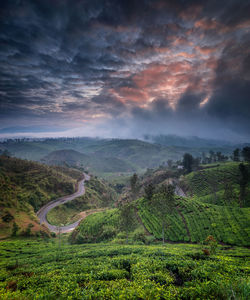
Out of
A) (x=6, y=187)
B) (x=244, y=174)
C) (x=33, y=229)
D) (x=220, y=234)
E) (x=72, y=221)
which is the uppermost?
(x=244, y=174)

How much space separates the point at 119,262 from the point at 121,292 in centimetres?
980

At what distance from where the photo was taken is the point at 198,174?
125m

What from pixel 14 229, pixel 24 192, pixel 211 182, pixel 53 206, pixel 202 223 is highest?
pixel 211 182

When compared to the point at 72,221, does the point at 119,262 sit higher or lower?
higher

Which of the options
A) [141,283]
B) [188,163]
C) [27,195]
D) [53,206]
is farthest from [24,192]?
[188,163]

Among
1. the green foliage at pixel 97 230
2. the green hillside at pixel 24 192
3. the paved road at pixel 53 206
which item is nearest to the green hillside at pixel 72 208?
the paved road at pixel 53 206

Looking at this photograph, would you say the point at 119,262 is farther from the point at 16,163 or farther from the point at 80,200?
the point at 16,163

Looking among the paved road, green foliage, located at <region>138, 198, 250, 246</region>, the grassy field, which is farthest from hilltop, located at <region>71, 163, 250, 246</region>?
the grassy field

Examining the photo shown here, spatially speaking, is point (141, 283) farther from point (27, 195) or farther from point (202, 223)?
point (27, 195)

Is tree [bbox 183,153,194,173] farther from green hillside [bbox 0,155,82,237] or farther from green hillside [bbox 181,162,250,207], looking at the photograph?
green hillside [bbox 0,155,82,237]

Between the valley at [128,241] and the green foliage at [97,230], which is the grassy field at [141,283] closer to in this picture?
the valley at [128,241]

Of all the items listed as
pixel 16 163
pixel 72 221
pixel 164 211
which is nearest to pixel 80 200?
pixel 72 221

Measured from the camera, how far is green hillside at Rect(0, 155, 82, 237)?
5959 centimetres

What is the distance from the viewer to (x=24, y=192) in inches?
3883
